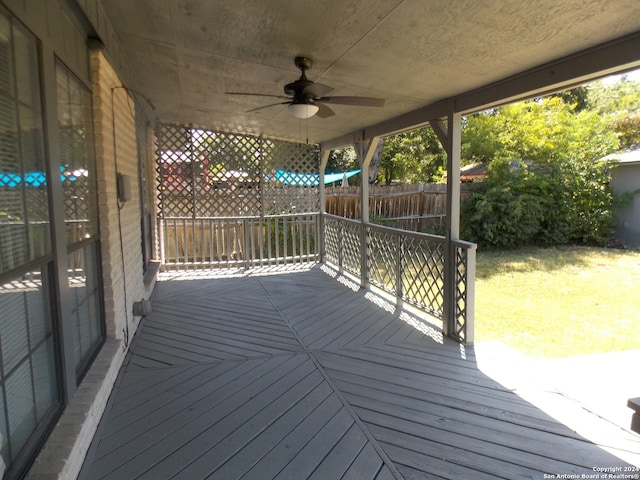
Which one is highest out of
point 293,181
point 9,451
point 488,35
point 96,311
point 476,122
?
point 476,122

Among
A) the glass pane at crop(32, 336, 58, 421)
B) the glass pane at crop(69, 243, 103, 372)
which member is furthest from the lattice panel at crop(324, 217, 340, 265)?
the glass pane at crop(32, 336, 58, 421)

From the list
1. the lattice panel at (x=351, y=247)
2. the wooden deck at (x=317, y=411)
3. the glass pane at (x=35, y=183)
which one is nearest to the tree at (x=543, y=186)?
the lattice panel at (x=351, y=247)

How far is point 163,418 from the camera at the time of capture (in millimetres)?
2264

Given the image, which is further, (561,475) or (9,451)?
(561,475)

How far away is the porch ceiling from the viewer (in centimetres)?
194

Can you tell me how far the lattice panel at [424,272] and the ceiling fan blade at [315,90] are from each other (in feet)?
6.00

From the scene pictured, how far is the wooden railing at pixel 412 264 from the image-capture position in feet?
11.3

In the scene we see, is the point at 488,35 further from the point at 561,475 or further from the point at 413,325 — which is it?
the point at 413,325

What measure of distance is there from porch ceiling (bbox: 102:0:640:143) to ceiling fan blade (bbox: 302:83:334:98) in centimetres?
19

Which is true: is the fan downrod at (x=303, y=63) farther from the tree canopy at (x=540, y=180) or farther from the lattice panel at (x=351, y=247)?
the tree canopy at (x=540, y=180)

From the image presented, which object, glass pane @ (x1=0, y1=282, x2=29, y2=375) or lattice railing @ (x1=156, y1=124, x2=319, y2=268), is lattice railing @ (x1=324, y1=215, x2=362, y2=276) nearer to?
lattice railing @ (x1=156, y1=124, x2=319, y2=268)

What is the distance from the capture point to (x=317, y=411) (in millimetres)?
2338

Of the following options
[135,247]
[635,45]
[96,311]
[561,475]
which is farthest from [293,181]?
[561,475]

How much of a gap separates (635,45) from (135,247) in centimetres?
399
